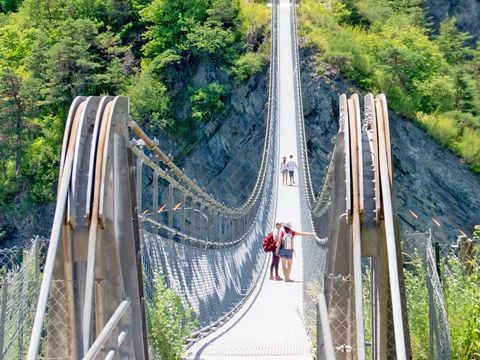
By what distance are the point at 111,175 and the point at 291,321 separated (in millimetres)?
4405

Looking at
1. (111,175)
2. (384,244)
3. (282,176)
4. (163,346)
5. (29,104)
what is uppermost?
(29,104)

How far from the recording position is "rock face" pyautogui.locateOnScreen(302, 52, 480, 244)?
25.1 meters

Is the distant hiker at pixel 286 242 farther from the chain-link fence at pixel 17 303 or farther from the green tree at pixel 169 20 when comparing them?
the green tree at pixel 169 20

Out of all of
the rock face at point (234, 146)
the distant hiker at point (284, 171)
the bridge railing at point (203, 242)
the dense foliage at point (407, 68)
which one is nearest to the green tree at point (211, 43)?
the rock face at point (234, 146)

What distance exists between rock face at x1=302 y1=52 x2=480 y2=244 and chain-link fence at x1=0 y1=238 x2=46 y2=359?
2026 centimetres

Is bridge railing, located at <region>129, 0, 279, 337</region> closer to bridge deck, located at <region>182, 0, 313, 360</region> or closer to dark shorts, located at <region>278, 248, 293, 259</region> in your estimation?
bridge deck, located at <region>182, 0, 313, 360</region>

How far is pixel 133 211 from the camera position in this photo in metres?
4.27

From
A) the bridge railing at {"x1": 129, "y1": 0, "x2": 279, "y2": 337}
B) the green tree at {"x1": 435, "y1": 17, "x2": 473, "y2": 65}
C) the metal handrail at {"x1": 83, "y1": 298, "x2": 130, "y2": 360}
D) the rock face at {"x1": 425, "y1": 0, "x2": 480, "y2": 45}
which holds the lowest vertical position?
the metal handrail at {"x1": 83, "y1": 298, "x2": 130, "y2": 360}

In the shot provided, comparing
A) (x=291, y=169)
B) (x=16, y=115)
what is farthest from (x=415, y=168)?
(x=16, y=115)

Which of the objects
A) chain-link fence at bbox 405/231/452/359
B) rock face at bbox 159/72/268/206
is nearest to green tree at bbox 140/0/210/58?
rock face at bbox 159/72/268/206

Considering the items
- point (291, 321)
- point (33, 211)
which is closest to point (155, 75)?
point (33, 211)

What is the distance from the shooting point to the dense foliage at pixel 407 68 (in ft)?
87.5

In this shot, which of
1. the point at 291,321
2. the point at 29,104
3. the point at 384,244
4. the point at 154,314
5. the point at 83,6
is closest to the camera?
the point at 384,244

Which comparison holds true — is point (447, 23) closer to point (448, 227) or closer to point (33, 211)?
point (448, 227)
